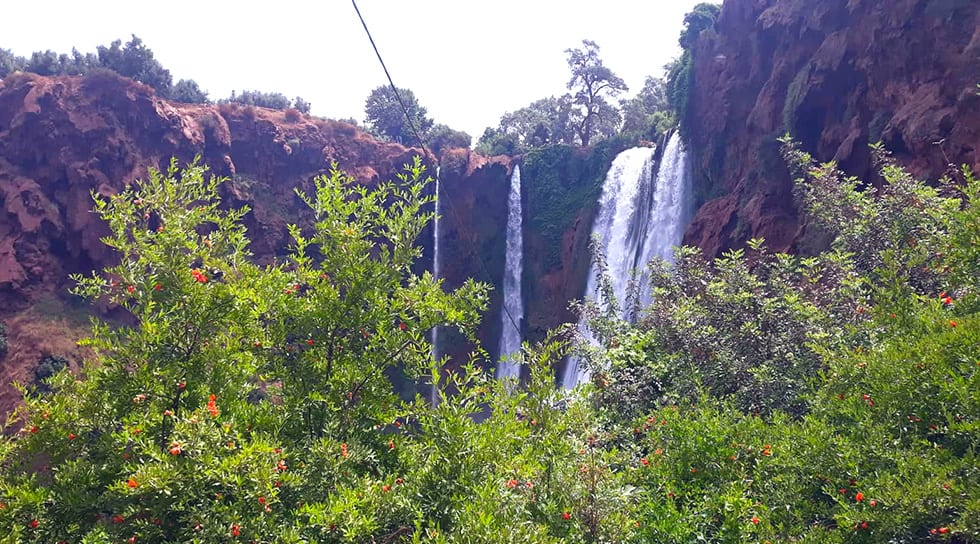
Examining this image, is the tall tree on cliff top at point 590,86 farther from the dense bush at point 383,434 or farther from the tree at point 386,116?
the dense bush at point 383,434

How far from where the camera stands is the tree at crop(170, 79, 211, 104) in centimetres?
3453

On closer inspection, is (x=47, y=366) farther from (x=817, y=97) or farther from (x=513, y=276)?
(x=817, y=97)

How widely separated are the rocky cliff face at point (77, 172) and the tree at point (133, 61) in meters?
5.27

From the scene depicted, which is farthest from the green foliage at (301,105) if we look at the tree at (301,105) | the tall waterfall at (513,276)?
the tall waterfall at (513,276)

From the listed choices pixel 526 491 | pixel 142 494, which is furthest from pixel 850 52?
pixel 142 494

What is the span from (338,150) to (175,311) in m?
29.3

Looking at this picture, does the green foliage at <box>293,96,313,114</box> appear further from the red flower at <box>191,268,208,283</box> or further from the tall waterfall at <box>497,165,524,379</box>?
the red flower at <box>191,268,208,283</box>

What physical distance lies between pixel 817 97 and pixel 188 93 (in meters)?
33.9

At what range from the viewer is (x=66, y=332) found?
74.1 feet

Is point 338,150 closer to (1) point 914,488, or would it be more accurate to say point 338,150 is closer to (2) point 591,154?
(2) point 591,154

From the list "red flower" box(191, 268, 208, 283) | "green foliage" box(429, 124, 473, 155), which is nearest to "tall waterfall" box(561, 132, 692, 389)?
"red flower" box(191, 268, 208, 283)

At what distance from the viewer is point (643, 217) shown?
21.8 m

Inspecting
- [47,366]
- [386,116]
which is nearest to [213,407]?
[47,366]

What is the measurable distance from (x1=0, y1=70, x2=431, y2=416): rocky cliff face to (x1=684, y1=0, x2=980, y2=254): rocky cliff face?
61.3 ft
